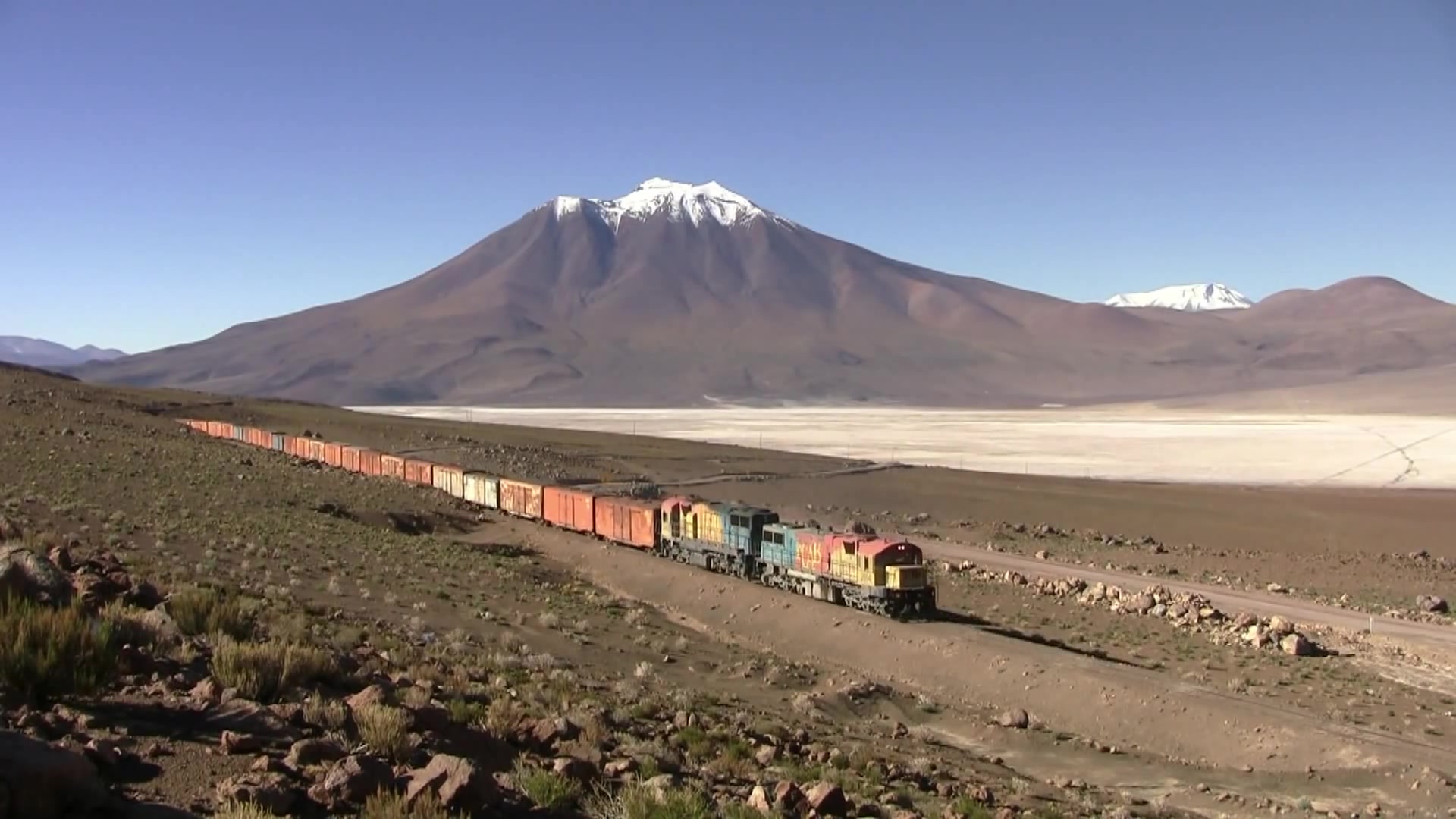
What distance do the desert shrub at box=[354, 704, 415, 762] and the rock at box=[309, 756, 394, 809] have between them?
1167 millimetres

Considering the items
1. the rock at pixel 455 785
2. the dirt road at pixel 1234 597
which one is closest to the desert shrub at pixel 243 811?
the rock at pixel 455 785

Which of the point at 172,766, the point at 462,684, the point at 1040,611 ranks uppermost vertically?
the point at 172,766

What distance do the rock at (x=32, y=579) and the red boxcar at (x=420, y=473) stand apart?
48.4 m

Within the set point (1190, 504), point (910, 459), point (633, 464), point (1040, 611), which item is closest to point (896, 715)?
point (1040, 611)

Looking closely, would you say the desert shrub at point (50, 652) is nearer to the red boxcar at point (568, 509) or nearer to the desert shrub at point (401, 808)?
the desert shrub at point (401, 808)

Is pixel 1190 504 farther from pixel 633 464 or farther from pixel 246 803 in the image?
pixel 246 803

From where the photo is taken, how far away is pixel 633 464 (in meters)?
86.1

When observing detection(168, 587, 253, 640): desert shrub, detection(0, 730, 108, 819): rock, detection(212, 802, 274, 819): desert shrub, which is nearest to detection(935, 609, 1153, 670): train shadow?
detection(168, 587, 253, 640): desert shrub

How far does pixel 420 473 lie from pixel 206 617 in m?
48.1

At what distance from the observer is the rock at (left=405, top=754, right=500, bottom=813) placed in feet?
28.0

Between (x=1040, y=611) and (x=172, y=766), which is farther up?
(x=172, y=766)

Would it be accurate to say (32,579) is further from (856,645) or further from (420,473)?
(420,473)

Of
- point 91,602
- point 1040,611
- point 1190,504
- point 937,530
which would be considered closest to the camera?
point 91,602

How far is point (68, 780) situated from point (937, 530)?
50271 mm
